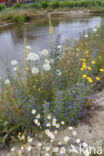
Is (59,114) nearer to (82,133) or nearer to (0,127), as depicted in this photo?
(82,133)

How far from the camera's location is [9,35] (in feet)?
21.5

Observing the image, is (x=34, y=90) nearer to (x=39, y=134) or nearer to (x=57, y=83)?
(x=57, y=83)

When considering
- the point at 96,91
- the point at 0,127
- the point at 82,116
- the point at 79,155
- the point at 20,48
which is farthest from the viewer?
the point at 20,48

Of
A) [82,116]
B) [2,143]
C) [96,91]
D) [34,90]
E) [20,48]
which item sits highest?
[20,48]

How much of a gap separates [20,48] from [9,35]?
2124 millimetres

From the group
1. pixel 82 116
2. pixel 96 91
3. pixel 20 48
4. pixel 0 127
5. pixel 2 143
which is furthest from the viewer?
pixel 20 48

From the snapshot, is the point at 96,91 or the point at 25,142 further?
the point at 96,91

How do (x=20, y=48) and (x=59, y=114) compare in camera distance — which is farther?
(x=20, y=48)

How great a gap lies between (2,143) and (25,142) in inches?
12.2

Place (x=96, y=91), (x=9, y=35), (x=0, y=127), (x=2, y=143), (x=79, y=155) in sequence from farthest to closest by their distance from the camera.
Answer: (x=9, y=35) → (x=96, y=91) → (x=0, y=127) → (x=2, y=143) → (x=79, y=155)

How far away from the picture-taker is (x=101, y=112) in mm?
2012

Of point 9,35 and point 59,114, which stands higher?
point 9,35

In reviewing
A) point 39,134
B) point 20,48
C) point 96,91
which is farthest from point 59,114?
point 20,48

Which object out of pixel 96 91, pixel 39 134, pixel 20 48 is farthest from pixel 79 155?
pixel 20 48
